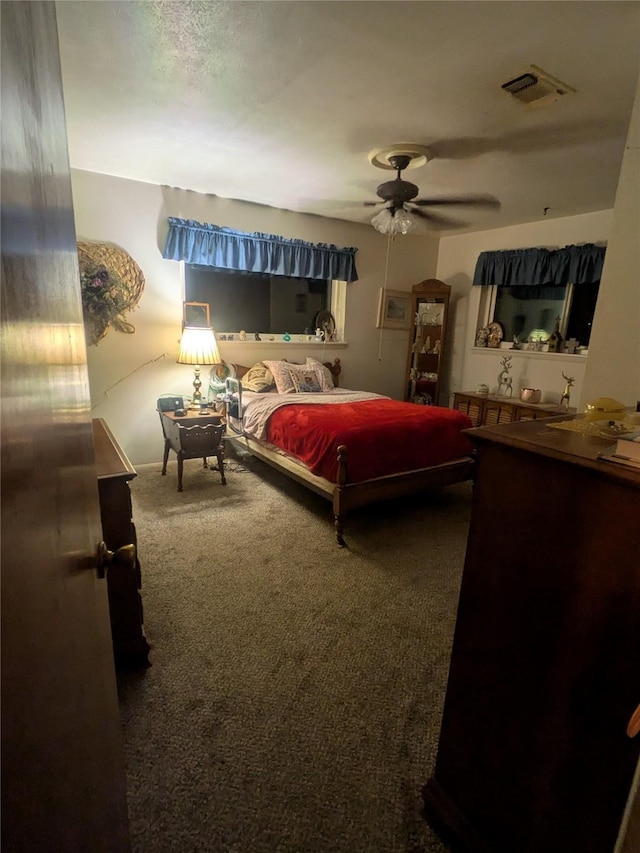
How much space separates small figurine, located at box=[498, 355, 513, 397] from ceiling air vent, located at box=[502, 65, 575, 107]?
9.50 feet

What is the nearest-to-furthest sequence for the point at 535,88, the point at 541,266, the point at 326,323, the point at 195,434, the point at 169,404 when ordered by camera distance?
the point at 535,88, the point at 195,434, the point at 169,404, the point at 541,266, the point at 326,323

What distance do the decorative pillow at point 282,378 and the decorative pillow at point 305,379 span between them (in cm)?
4

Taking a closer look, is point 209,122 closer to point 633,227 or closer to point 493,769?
point 633,227

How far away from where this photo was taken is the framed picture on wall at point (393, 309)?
5.08 meters

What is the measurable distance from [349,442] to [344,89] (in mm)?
1849

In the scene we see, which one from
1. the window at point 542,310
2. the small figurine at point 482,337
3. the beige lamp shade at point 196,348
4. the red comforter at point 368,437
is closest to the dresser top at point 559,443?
the red comforter at point 368,437

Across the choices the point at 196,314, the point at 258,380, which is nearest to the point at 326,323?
the point at 258,380

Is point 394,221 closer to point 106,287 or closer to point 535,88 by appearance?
point 535,88

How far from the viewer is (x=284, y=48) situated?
178 cm

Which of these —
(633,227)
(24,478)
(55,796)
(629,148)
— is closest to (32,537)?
(24,478)

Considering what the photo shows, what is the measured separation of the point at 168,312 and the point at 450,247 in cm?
345

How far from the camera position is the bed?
107 inches

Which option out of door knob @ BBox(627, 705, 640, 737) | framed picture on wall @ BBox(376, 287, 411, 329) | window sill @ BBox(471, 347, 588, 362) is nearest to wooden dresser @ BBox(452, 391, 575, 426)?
window sill @ BBox(471, 347, 588, 362)

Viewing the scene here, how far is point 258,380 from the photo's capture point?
13.3ft
